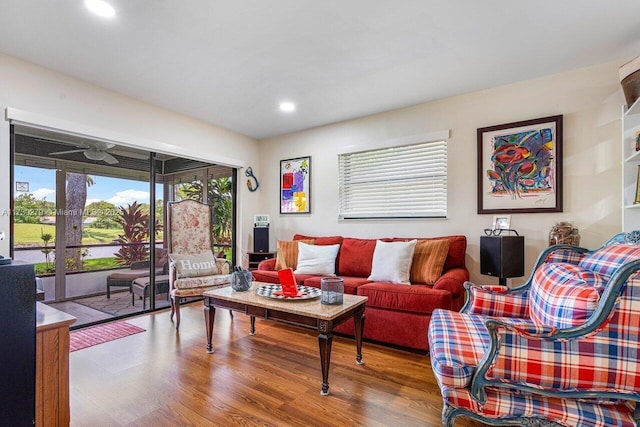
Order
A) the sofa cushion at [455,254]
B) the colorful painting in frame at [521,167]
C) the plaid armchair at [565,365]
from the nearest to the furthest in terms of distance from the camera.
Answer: the plaid armchair at [565,365], the colorful painting in frame at [521,167], the sofa cushion at [455,254]

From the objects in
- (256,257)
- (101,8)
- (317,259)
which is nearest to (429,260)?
(317,259)

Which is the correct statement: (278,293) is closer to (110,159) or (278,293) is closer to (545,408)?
(545,408)

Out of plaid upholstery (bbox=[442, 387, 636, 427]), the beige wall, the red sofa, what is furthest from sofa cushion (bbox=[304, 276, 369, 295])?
plaid upholstery (bbox=[442, 387, 636, 427])

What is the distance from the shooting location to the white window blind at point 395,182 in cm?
361

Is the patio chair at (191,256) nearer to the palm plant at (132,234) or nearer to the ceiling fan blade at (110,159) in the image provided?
Answer: the palm plant at (132,234)

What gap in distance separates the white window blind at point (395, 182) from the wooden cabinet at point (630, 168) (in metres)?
1.45

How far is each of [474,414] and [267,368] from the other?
57.4 inches

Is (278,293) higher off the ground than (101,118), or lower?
lower

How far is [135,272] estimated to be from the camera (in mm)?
3777

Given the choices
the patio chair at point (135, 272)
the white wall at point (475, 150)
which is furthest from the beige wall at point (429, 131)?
the patio chair at point (135, 272)

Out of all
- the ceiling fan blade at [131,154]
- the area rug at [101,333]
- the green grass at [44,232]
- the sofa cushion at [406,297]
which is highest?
→ the ceiling fan blade at [131,154]

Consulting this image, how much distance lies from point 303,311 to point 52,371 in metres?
1.27

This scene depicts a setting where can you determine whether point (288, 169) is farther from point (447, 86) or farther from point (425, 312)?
point (425, 312)

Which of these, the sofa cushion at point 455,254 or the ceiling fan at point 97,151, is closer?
the sofa cushion at point 455,254
